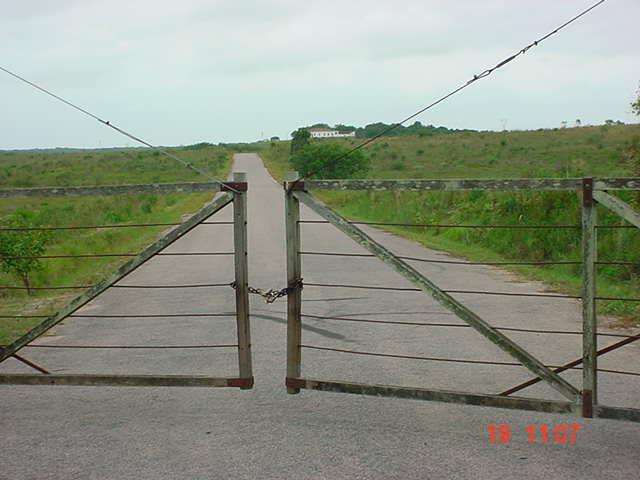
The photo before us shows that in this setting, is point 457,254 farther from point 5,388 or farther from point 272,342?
point 5,388

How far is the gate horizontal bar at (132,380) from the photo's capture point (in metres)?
5.11

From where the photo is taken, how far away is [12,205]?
33.4 metres

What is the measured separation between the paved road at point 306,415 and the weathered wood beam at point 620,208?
1326mm

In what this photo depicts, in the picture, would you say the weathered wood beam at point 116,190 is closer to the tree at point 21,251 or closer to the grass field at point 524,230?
the grass field at point 524,230

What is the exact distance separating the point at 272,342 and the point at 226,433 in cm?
254

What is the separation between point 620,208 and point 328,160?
99.8ft

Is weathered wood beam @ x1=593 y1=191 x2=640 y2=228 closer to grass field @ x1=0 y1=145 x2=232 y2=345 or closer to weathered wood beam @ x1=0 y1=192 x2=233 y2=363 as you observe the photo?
weathered wood beam @ x1=0 y1=192 x2=233 y2=363

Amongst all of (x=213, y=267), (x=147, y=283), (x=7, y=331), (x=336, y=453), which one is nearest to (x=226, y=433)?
(x=336, y=453)

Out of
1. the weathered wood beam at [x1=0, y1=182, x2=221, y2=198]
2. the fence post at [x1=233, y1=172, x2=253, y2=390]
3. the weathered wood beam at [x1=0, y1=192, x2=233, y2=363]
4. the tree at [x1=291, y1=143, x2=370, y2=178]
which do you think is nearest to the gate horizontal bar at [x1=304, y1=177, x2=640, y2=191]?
the fence post at [x1=233, y1=172, x2=253, y2=390]

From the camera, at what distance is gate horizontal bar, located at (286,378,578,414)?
177 inches

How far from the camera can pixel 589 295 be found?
4.39 metres
